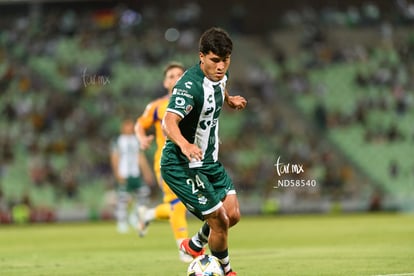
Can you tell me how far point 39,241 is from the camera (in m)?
18.9

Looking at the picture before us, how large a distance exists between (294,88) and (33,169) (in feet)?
33.2

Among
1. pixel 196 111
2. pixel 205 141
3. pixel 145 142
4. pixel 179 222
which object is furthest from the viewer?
pixel 179 222

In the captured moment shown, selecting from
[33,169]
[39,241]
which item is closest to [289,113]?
[33,169]

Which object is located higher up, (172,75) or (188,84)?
(188,84)

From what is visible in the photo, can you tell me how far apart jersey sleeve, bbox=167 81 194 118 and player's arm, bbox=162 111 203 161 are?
5cm

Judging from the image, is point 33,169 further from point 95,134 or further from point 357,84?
point 357,84

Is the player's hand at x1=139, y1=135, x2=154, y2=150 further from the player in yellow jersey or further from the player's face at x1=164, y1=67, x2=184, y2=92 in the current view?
the player's face at x1=164, y1=67, x2=184, y2=92

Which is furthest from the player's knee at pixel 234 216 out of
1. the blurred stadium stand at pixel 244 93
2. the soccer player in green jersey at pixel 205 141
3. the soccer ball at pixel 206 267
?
the blurred stadium stand at pixel 244 93

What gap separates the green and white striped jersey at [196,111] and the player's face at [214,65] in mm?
57

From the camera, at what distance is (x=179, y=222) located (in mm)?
12828

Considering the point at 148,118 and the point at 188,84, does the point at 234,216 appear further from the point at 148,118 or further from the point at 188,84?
the point at 148,118

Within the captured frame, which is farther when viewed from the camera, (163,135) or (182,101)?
(163,135)

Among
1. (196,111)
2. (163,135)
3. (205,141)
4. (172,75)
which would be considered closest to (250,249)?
(163,135)

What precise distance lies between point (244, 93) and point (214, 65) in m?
23.9
